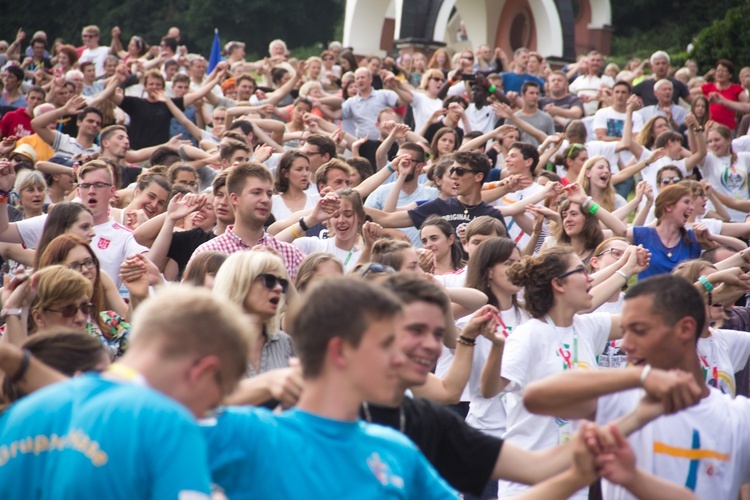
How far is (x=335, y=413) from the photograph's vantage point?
299 centimetres

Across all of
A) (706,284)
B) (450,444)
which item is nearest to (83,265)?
(450,444)

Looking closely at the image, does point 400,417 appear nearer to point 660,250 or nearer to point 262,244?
point 262,244

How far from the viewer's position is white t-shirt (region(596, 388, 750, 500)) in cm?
387

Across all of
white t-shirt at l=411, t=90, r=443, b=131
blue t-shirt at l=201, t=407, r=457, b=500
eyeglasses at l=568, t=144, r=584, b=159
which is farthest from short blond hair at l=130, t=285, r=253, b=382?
white t-shirt at l=411, t=90, r=443, b=131

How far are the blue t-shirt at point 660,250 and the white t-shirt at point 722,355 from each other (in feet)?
7.98

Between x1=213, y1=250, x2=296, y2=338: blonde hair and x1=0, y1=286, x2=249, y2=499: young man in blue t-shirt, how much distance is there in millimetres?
2294

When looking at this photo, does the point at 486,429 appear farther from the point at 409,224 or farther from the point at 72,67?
the point at 72,67

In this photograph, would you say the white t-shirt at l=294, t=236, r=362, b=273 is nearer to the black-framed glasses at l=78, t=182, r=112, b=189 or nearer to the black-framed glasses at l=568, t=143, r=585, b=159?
the black-framed glasses at l=78, t=182, r=112, b=189

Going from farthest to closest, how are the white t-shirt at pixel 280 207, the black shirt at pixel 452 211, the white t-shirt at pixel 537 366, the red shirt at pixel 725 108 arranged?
the red shirt at pixel 725 108
the white t-shirt at pixel 280 207
the black shirt at pixel 452 211
the white t-shirt at pixel 537 366

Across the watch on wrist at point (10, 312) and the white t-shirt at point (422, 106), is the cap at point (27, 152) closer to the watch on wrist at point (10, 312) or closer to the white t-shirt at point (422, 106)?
the watch on wrist at point (10, 312)

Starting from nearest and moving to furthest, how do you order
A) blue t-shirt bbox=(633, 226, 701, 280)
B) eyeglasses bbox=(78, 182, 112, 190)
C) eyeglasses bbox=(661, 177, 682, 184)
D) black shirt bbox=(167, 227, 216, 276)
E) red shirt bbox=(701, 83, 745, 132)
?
black shirt bbox=(167, 227, 216, 276) < eyeglasses bbox=(78, 182, 112, 190) < blue t-shirt bbox=(633, 226, 701, 280) < eyeglasses bbox=(661, 177, 682, 184) < red shirt bbox=(701, 83, 745, 132)

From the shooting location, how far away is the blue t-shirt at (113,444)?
240 cm

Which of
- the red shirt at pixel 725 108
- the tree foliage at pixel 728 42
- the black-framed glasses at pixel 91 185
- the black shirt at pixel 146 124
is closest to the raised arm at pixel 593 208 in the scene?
the black-framed glasses at pixel 91 185

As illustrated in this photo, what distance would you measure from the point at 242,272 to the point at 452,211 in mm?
4232
